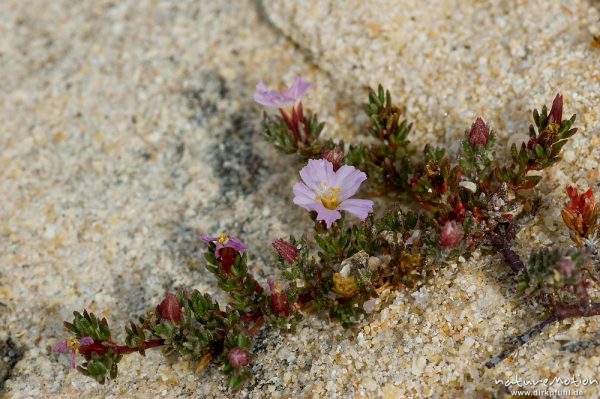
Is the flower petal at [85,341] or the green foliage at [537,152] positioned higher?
the green foliage at [537,152]

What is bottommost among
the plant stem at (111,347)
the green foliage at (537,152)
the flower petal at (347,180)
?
the plant stem at (111,347)

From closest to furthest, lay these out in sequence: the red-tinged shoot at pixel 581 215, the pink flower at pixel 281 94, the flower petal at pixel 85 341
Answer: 1. the red-tinged shoot at pixel 581 215
2. the flower petal at pixel 85 341
3. the pink flower at pixel 281 94

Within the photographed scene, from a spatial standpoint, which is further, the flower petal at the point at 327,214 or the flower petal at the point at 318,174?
the flower petal at the point at 318,174

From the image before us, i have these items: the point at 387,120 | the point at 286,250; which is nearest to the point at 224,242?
the point at 286,250

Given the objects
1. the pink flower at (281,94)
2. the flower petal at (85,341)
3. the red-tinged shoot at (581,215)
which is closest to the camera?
the red-tinged shoot at (581,215)

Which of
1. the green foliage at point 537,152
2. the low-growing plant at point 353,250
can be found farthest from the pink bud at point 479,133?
the green foliage at point 537,152

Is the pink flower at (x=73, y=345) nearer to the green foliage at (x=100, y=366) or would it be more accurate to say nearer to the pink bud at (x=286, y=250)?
the green foliage at (x=100, y=366)

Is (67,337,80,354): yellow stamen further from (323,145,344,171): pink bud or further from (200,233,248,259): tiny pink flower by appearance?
(323,145,344,171): pink bud
